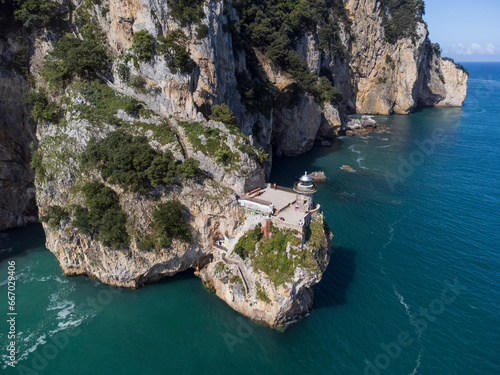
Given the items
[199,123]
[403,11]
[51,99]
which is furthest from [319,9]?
[51,99]

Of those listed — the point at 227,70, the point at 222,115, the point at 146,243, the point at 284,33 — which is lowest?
the point at 146,243

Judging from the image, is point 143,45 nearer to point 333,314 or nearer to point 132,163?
point 132,163

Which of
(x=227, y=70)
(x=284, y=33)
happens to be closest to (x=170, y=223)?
(x=227, y=70)

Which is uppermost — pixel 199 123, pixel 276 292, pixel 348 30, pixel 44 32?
pixel 348 30

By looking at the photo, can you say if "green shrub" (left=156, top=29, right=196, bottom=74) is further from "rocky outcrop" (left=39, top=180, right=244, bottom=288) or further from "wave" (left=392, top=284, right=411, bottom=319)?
"wave" (left=392, top=284, right=411, bottom=319)

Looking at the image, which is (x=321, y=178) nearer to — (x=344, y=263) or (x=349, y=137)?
(x=344, y=263)

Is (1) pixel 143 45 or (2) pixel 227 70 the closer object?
(1) pixel 143 45
